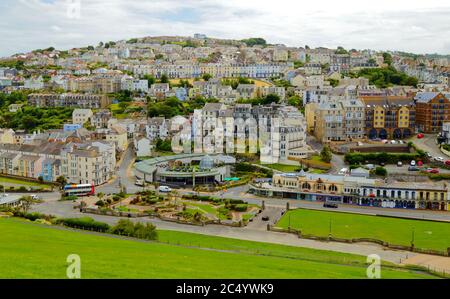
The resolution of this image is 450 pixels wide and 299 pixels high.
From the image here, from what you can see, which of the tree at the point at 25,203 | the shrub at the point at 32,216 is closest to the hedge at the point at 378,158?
the tree at the point at 25,203

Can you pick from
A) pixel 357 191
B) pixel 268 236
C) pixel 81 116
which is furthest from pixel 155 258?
pixel 81 116

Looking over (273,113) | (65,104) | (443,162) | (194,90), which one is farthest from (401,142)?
(65,104)

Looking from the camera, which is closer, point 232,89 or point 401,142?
point 401,142

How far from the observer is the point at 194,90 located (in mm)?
66250

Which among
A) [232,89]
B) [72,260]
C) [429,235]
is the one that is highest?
[232,89]

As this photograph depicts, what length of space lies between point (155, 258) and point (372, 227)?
48.6 feet

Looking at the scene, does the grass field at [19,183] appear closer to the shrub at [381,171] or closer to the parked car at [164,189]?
the parked car at [164,189]

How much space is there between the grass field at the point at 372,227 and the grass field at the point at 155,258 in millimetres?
3965

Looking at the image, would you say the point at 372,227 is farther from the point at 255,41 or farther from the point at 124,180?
the point at 255,41

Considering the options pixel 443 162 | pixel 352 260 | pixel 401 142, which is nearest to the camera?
pixel 352 260

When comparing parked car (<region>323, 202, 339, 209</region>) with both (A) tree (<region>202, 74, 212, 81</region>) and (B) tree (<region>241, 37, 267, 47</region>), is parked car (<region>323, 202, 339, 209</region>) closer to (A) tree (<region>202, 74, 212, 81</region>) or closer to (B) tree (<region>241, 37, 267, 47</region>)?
(A) tree (<region>202, 74, 212, 81</region>)

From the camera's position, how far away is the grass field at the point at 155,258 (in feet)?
40.3
